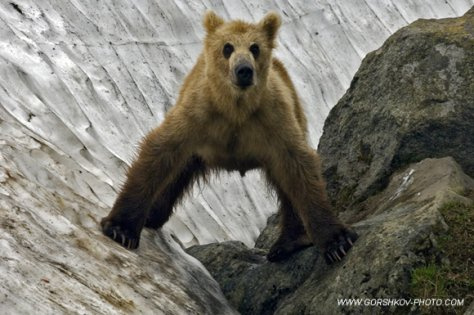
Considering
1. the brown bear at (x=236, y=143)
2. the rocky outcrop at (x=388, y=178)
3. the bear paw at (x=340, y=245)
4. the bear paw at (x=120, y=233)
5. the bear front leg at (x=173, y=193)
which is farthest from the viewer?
the bear front leg at (x=173, y=193)

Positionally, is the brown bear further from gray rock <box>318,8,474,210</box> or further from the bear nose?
gray rock <box>318,8,474,210</box>

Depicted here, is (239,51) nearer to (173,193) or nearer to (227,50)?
(227,50)

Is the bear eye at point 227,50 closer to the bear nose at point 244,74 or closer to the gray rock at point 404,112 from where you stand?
the bear nose at point 244,74

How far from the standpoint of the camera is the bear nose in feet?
24.1

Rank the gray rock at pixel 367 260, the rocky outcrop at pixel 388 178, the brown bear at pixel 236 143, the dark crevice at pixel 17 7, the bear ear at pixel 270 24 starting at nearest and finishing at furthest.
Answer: the gray rock at pixel 367 260
the rocky outcrop at pixel 388 178
the brown bear at pixel 236 143
the bear ear at pixel 270 24
the dark crevice at pixel 17 7

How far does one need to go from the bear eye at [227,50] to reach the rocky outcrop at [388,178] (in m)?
1.55

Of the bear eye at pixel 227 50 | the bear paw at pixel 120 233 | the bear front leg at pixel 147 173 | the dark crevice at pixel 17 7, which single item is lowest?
the bear paw at pixel 120 233

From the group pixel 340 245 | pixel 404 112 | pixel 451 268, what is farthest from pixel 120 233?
pixel 404 112

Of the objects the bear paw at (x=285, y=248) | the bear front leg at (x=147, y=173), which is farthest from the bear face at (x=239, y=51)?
the bear paw at (x=285, y=248)

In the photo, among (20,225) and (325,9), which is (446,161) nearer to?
(20,225)

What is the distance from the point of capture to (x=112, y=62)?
36.1 feet

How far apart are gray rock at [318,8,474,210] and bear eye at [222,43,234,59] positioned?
1551mm

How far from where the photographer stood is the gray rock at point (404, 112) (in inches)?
305

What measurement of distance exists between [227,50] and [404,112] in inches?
67.0
